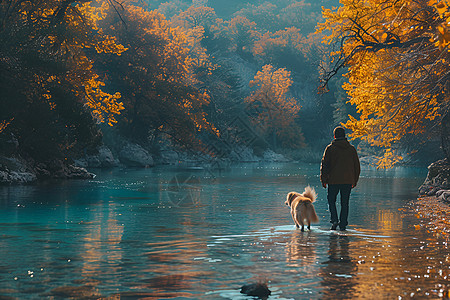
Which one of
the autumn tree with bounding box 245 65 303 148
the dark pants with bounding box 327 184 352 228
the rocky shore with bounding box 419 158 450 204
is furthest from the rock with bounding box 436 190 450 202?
the autumn tree with bounding box 245 65 303 148

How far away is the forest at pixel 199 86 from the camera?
20312mm

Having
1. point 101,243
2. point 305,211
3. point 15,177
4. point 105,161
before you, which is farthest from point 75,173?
point 101,243

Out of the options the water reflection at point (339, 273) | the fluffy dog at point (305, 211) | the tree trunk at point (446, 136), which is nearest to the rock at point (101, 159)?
the tree trunk at point (446, 136)

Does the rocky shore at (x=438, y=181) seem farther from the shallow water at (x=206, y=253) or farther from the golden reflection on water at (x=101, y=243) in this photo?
the golden reflection on water at (x=101, y=243)

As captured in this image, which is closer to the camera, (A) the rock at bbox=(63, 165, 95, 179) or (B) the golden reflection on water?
(B) the golden reflection on water

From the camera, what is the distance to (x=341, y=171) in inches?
558

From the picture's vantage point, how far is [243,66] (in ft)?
383

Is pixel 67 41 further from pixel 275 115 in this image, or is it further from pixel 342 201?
pixel 275 115

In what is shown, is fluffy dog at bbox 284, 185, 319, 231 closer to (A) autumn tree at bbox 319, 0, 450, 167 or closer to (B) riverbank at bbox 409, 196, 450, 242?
(B) riverbank at bbox 409, 196, 450, 242

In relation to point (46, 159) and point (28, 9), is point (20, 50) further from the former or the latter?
point (46, 159)

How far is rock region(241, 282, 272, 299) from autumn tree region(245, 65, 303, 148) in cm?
Result: 8154

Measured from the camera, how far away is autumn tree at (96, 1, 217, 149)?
52312 mm

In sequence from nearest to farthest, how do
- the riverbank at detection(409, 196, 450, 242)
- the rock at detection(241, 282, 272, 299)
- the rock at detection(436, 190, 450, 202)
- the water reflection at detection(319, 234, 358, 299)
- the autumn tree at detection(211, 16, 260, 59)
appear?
the rock at detection(241, 282, 272, 299)
the water reflection at detection(319, 234, 358, 299)
the riverbank at detection(409, 196, 450, 242)
the rock at detection(436, 190, 450, 202)
the autumn tree at detection(211, 16, 260, 59)

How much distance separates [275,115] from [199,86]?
17.9 meters
